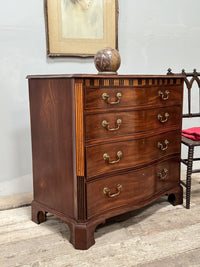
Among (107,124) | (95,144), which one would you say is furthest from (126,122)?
(95,144)

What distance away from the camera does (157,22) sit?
284 centimetres

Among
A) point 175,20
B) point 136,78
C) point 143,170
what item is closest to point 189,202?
point 143,170

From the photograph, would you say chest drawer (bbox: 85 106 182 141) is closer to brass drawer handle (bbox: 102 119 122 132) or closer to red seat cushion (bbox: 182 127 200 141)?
brass drawer handle (bbox: 102 119 122 132)

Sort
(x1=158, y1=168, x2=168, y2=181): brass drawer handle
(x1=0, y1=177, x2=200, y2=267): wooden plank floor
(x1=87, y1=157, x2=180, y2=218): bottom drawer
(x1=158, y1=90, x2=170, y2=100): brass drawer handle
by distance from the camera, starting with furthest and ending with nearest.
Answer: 1. (x1=158, y1=168, x2=168, y2=181): brass drawer handle
2. (x1=158, y1=90, x2=170, y2=100): brass drawer handle
3. (x1=87, y1=157, x2=180, y2=218): bottom drawer
4. (x1=0, y1=177, x2=200, y2=267): wooden plank floor

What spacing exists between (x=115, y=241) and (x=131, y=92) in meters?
0.97

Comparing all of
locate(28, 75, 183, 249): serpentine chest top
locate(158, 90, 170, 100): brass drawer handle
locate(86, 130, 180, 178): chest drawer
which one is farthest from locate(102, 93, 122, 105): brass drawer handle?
locate(158, 90, 170, 100): brass drawer handle

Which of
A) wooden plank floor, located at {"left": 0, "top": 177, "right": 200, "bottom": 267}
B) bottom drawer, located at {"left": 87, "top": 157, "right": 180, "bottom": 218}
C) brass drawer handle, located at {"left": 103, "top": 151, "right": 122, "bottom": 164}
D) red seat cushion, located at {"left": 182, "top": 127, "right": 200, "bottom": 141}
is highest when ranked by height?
red seat cushion, located at {"left": 182, "top": 127, "right": 200, "bottom": 141}

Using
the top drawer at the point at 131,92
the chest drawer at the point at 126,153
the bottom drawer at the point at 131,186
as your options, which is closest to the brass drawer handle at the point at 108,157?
the chest drawer at the point at 126,153

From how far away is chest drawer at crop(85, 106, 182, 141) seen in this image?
69.8 inches

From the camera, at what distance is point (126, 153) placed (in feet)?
6.41

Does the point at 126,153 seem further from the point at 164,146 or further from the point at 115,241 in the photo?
the point at 115,241

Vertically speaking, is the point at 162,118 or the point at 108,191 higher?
the point at 162,118

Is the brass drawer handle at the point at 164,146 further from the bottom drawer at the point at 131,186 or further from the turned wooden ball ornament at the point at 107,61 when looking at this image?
the turned wooden ball ornament at the point at 107,61


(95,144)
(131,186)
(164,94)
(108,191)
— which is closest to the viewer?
(95,144)
